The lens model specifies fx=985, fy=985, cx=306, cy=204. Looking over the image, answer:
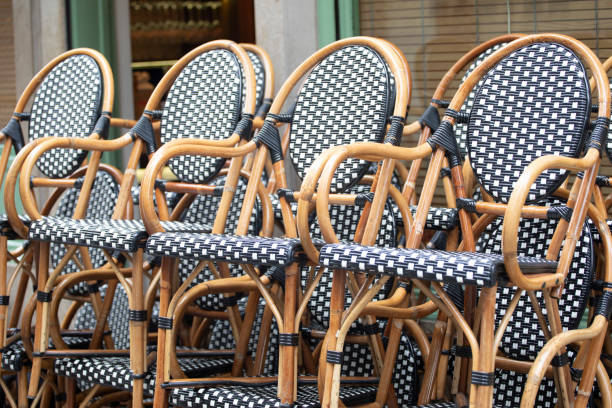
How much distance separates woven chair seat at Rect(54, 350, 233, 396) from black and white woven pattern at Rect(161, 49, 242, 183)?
0.60m

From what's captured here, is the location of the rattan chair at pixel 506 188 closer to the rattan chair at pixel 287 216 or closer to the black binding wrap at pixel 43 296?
the rattan chair at pixel 287 216

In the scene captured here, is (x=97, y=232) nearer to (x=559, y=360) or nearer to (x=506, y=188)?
(x=506, y=188)

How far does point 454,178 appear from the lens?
106 inches

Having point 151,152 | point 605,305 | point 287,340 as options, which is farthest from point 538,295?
point 151,152

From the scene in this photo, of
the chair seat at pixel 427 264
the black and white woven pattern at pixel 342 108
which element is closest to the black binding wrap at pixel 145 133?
→ the black and white woven pattern at pixel 342 108

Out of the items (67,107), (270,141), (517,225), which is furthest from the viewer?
(67,107)

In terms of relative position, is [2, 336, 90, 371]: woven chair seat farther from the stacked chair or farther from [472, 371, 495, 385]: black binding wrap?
[472, 371, 495, 385]: black binding wrap

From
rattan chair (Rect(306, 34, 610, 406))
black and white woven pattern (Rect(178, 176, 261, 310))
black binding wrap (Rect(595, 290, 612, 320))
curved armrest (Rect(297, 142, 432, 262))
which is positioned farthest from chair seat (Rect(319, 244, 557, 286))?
black and white woven pattern (Rect(178, 176, 261, 310))

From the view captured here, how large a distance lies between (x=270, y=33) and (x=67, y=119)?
893 millimetres

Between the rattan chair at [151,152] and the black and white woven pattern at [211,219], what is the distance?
9cm

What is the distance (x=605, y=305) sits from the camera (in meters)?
2.43

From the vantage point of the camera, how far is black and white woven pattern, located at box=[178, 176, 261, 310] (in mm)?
3230

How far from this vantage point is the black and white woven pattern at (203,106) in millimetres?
3209

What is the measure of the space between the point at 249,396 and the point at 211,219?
1024 mm
